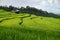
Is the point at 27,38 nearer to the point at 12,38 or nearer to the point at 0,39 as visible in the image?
the point at 12,38

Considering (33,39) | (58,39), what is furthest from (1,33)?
(58,39)

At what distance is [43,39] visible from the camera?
10516 mm

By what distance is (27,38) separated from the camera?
10164 mm

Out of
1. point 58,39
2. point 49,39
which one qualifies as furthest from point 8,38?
point 58,39

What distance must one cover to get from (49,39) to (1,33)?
9.25ft

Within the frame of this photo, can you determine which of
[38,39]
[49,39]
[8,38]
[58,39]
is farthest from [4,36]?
[58,39]

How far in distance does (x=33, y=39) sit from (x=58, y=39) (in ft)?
7.04

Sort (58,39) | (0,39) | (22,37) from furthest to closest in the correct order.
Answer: (58,39) → (22,37) → (0,39)

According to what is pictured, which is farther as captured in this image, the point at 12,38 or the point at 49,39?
the point at 49,39

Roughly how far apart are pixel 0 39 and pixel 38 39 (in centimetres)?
217

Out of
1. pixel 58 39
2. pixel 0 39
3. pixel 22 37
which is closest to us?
pixel 0 39

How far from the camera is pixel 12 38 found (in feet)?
32.1

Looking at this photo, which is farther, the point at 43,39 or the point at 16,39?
the point at 43,39

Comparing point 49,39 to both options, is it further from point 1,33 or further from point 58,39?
point 1,33
